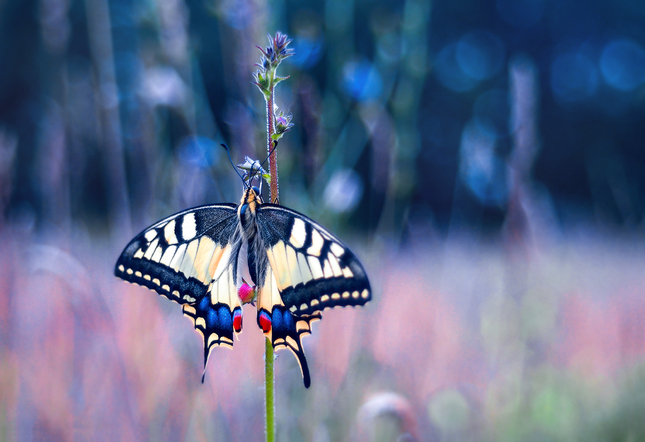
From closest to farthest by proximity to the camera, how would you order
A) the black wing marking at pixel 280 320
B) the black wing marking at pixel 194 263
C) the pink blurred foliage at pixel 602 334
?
the black wing marking at pixel 280 320
the black wing marking at pixel 194 263
the pink blurred foliage at pixel 602 334

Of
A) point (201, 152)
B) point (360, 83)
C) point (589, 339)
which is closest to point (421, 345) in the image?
point (589, 339)

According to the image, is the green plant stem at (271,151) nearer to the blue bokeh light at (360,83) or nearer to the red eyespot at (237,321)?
the red eyespot at (237,321)

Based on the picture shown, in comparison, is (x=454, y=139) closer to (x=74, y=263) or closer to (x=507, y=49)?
(x=507, y=49)

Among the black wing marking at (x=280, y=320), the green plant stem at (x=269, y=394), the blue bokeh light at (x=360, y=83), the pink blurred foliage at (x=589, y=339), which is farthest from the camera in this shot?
the pink blurred foliage at (x=589, y=339)

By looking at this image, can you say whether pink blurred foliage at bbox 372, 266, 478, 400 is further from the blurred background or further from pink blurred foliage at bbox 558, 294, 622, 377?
pink blurred foliage at bbox 558, 294, 622, 377

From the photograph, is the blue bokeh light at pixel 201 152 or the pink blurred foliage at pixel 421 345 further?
the pink blurred foliage at pixel 421 345

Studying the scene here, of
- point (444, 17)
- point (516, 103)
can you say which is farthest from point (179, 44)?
point (444, 17)

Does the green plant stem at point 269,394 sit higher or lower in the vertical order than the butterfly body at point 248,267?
lower

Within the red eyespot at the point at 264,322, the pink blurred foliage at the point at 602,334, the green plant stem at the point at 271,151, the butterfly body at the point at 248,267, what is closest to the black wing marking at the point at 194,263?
the butterfly body at the point at 248,267
